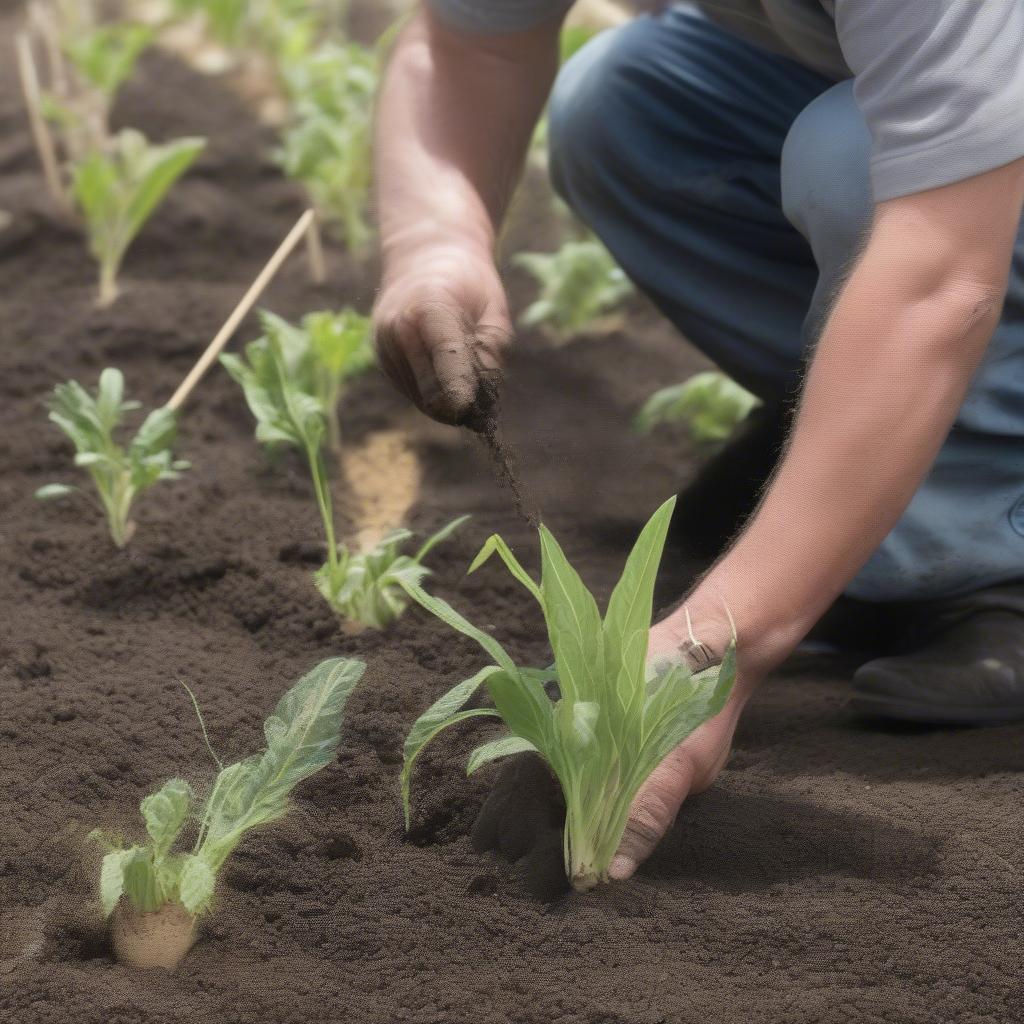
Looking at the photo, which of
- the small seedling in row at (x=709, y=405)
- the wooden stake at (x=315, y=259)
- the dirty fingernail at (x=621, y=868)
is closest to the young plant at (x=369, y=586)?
the dirty fingernail at (x=621, y=868)

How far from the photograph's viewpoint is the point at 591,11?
3.86m

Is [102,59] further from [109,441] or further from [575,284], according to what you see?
[109,441]

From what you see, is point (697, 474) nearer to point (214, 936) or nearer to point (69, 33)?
point (214, 936)

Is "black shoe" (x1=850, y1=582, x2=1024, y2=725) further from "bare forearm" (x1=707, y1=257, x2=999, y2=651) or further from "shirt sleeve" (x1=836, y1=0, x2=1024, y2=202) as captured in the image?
"shirt sleeve" (x1=836, y1=0, x2=1024, y2=202)

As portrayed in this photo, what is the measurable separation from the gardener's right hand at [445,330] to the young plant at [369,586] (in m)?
0.21

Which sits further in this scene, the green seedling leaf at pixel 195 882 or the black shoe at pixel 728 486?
the black shoe at pixel 728 486

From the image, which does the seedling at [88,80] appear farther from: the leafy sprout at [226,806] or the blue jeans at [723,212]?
the leafy sprout at [226,806]

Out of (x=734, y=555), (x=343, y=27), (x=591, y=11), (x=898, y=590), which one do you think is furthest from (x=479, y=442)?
(x=343, y=27)

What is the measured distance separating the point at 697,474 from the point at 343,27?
260 cm

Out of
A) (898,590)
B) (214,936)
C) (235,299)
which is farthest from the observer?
(235,299)

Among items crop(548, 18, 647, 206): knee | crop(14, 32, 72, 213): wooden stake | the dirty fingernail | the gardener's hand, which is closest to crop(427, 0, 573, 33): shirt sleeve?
crop(548, 18, 647, 206): knee

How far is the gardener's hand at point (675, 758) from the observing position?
1.44 m

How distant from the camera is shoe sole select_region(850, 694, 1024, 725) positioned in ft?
5.88

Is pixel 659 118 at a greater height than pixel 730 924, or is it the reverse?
pixel 659 118
